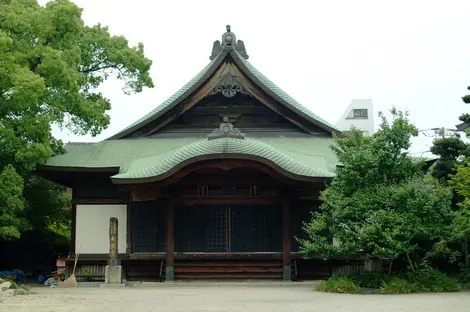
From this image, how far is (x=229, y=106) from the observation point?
81.5 ft

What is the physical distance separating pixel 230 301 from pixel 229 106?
11640 millimetres

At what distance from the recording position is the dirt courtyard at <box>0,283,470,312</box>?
41.6 ft

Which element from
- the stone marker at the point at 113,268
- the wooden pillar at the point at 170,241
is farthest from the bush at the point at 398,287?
the stone marker at the point at 113,268

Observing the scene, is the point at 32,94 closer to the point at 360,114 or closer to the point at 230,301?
the point at 230,301

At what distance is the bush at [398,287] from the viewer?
52.3ft

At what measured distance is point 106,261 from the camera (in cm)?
2261

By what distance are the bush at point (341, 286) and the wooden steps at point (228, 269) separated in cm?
484

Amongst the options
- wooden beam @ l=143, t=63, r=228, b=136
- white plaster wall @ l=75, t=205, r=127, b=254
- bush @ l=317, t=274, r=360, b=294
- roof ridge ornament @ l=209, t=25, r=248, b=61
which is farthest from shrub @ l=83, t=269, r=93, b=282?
roof ridge ornament @ l=209, t=25, r=248, b=61

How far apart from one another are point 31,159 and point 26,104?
5.77 ft

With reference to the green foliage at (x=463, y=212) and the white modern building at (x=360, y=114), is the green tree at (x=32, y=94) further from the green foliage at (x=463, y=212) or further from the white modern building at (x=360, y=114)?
the white modern building at (x=360, y=114)

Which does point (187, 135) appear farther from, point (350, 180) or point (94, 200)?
point (350, 180)

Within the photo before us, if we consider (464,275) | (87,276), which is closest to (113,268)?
(87,276)

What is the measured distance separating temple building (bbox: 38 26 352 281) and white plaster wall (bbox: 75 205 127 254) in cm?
4

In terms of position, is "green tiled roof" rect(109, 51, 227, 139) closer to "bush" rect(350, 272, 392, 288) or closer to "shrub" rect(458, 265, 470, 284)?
"bush" rect(350, 272, 392, 288)
